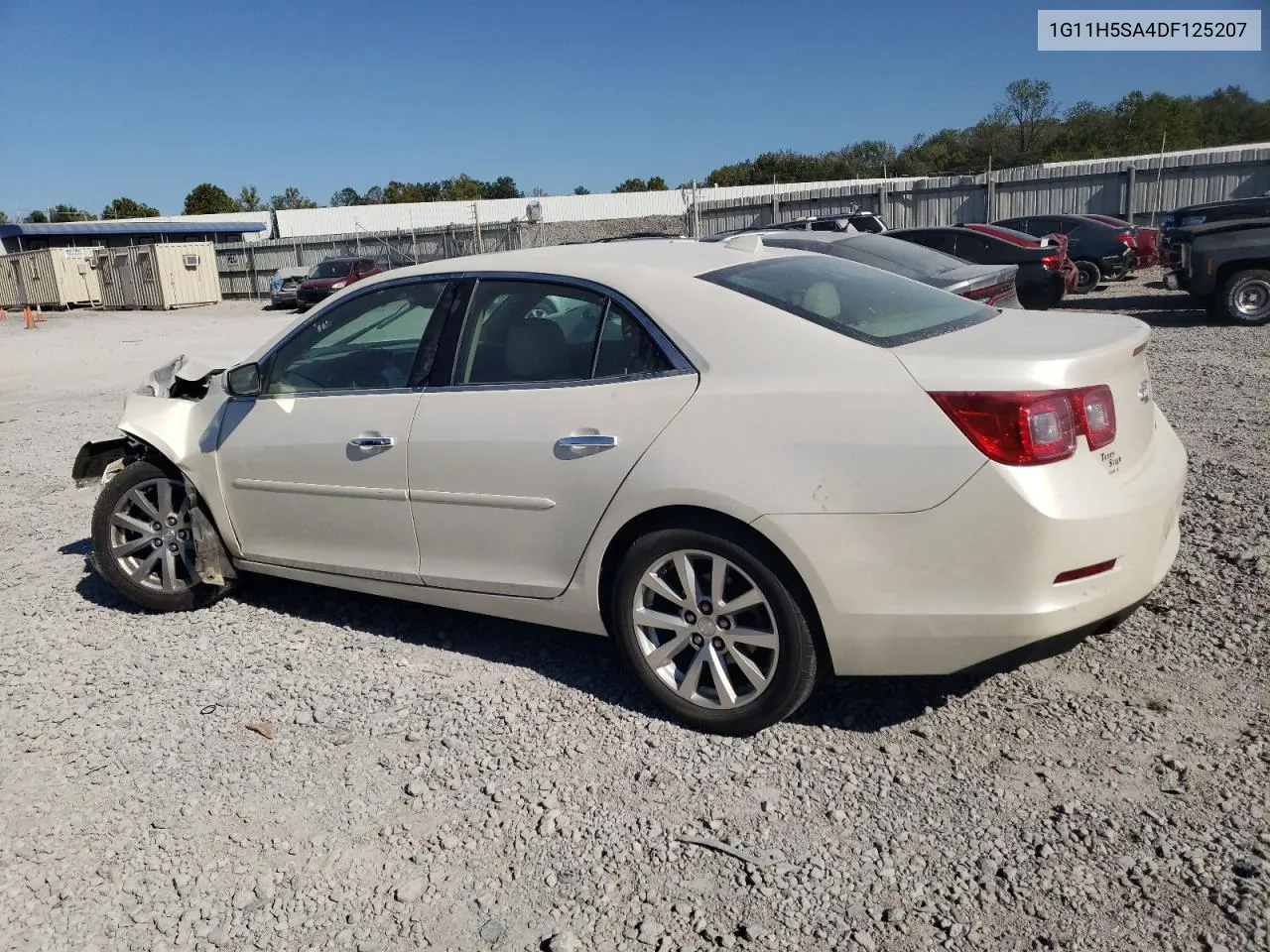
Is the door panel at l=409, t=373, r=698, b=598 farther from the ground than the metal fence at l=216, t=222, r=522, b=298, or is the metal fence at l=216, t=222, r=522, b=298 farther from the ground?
the metal fence at l=216, t=222, r=522, b=298

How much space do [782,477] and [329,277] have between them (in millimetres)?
27881

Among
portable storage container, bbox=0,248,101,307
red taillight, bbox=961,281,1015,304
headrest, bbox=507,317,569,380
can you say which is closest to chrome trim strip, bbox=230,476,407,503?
headrest, bbox=507,317,569,380

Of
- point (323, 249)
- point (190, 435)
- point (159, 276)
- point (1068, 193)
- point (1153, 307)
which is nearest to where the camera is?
point (190, 435)

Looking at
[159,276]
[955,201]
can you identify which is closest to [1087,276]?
[955,201]

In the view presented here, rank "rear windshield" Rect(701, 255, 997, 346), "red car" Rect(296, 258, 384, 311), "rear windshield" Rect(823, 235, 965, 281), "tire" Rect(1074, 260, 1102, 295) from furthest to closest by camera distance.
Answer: "red car" Rect(296, 258, 384, 311)
"tire" Rect(1074, 260, 1102, 295)
"rear windshield" Rect(823, 235, 965, 281)
"rear windshield" Rect(701, 255, 997, 346)

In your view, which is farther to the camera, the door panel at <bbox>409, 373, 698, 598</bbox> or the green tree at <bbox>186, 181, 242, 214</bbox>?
the green tree at <bbox>186, 181, 242, 214</bbox>

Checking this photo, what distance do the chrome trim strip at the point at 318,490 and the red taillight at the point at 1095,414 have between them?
7.94 feet

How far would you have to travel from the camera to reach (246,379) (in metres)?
4.43

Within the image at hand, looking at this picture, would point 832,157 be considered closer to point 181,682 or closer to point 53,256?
point 53,256

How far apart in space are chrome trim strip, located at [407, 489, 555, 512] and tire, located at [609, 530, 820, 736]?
39 cm

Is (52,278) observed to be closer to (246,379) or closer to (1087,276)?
(1087,276)

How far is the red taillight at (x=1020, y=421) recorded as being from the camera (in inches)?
112

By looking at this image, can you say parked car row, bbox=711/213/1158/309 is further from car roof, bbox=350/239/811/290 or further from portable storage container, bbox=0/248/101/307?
portable storage container, bbox=0/248/101/307

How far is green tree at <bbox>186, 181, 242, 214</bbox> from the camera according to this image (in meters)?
85.4
